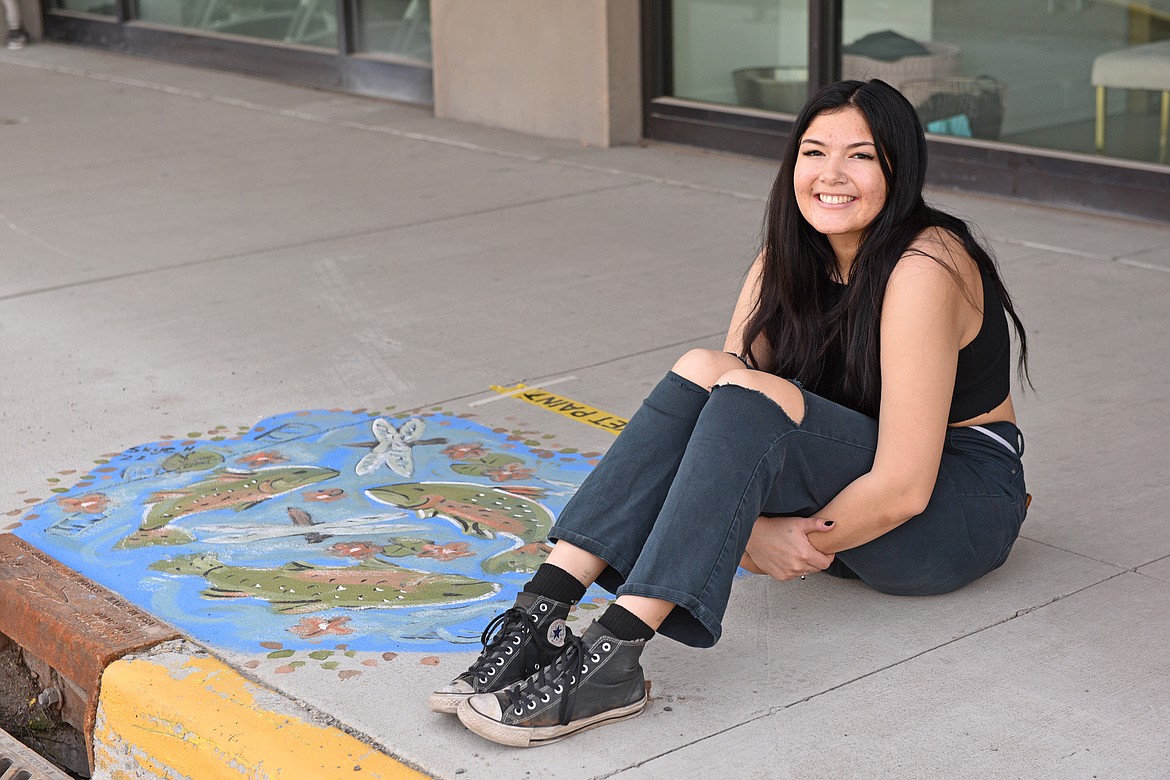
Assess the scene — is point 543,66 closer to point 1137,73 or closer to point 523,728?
point 1137,73

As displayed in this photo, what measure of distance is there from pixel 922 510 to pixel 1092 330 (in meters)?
2.38


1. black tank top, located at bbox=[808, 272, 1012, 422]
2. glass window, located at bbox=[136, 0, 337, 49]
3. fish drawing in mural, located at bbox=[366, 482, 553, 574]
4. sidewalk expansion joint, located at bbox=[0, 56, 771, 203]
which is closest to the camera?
black tank top, located at bbox=[808, 272, 1012, 422]

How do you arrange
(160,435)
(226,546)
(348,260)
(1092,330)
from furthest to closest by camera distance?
(348,260)
(1092,330)
(160,435)
(226,546)

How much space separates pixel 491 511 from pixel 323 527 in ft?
1.34

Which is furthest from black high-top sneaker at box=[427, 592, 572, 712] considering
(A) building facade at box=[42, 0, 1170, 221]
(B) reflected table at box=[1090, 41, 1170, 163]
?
(B) reflected table at box=[1090, 41, 1170, 163]

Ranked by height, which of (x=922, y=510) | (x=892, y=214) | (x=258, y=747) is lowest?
(x=258, y=747)

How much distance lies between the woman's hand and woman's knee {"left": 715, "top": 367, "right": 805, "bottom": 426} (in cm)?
22

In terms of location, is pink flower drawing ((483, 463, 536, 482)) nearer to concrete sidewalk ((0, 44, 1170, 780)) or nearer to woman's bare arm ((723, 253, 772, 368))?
concrete sidewalk ((0, 44, 1170, 780))

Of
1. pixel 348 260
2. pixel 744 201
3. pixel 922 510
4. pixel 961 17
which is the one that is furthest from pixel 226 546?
pixel 961 17

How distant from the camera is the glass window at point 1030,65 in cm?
641

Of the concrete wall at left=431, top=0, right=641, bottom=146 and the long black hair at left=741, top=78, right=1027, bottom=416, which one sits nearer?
the long black hair at left=741, top=78, right=1027, bottom=416

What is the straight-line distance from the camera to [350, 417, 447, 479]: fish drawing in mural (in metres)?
4.00

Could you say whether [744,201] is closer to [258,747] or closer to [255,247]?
[255,247]

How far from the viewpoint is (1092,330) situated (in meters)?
4.95
